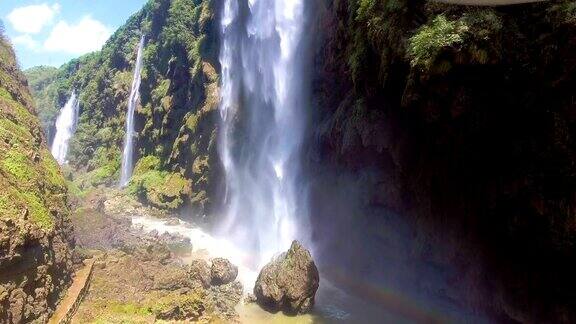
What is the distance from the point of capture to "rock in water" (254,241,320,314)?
672 inches

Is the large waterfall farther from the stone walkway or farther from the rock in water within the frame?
the stone walkway

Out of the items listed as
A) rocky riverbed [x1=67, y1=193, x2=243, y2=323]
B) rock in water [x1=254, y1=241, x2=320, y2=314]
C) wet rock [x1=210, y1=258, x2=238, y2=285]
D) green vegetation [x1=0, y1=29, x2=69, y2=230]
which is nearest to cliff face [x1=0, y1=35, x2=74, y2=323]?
green vegetation [x1=0, y1=29, x2=69, y2=230]

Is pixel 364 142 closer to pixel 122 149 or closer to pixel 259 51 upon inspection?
pixel 259 51

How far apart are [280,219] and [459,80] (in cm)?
1731

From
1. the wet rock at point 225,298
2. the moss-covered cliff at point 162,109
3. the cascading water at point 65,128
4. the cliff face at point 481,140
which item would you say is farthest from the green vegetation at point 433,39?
the cascading water at point 65,128

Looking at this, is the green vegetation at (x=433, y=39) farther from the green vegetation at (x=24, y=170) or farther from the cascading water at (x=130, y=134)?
the cascading water at (x=130, y=134)

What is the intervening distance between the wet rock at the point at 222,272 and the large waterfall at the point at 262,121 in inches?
150

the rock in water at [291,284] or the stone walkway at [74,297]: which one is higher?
the rock in water at [291,284]

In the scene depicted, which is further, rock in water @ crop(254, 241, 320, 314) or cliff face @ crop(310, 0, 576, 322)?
rock in water @ crop(254, 241, 320, 314)

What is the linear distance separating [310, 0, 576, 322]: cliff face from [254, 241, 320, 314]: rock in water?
4.35 m

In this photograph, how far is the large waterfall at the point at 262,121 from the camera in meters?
26.4

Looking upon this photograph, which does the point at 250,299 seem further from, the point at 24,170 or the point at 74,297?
the point at 24,170

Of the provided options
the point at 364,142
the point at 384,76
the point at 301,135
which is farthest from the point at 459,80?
the point at 301,135

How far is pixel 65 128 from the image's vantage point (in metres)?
69.7
